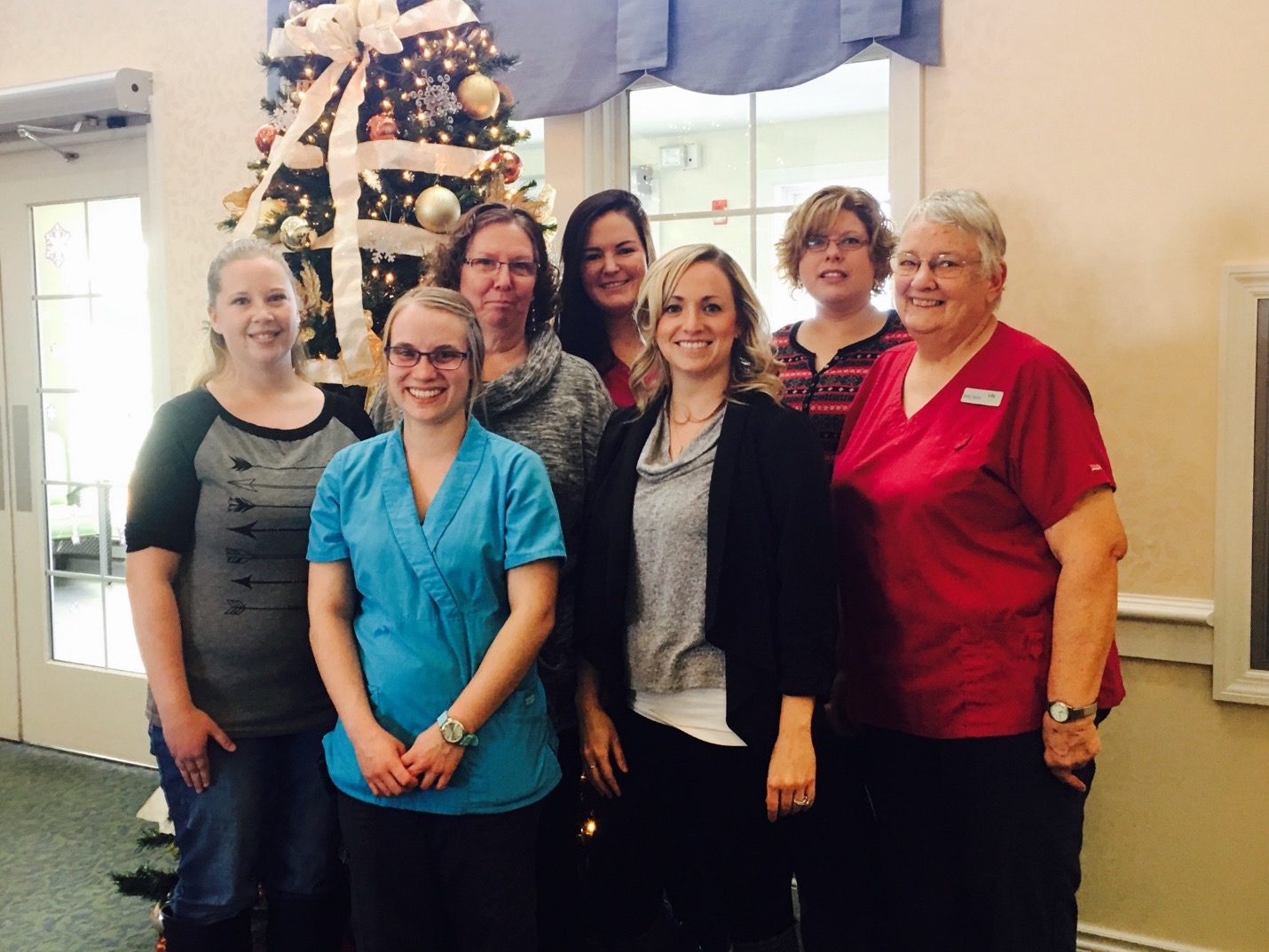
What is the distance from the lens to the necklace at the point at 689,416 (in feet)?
4.85

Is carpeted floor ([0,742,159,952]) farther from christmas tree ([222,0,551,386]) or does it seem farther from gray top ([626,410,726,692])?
gray top ([626,410,726,692])

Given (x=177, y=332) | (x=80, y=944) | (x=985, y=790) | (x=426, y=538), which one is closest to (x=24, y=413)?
(x=177, y=332)

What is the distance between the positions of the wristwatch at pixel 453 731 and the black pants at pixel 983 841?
67 cm

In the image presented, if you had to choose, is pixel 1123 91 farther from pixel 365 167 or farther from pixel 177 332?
pixel 177 332

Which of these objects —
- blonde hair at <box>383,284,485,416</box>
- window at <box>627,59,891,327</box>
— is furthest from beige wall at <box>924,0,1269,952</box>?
blonde hair at <box>383,284,485,416</box>

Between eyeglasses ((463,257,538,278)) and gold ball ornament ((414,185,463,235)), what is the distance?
0.48 metres

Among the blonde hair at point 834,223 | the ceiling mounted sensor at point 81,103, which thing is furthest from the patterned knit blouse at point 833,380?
the ceiling mounted sensor at point 81,103

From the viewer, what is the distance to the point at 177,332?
123 inches

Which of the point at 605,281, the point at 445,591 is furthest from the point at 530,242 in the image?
the point at 445,591

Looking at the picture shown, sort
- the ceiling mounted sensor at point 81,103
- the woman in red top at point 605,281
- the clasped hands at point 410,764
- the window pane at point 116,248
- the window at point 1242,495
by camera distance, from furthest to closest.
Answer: the window pane at point 116,248
the ceiling mounted sensor at point 81,103
the woman in red top at point 605,281
the window at point 1242,495
the clasped hands at point 410,764

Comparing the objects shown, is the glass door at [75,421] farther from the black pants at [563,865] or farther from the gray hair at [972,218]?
the gray hair at [972,218]

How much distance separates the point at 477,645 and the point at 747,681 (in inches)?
15.4

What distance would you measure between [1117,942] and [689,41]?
2.37 metres

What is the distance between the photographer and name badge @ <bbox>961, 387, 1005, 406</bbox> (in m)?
1.38
